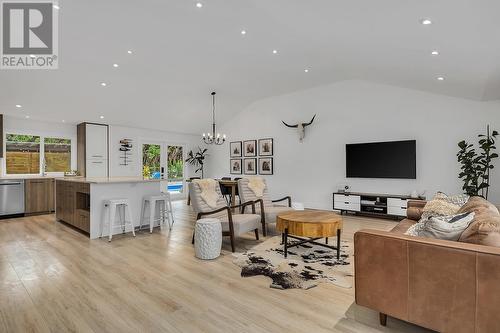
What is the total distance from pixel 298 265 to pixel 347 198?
3720 mm

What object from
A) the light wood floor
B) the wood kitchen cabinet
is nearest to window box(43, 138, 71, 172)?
the wood kitchen cabinet

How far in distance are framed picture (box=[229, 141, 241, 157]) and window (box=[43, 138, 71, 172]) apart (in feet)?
16.1

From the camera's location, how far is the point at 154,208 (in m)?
5.15

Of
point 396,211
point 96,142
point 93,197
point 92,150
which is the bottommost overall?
point 396,211

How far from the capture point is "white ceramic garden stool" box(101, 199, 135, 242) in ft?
14.7

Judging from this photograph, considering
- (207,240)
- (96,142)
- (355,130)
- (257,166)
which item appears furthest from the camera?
(257,166)

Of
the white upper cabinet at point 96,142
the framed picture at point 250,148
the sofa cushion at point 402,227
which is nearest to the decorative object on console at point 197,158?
the framed picture at point 250,148

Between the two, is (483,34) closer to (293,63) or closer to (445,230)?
(445,230)

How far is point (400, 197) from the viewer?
5793 mm

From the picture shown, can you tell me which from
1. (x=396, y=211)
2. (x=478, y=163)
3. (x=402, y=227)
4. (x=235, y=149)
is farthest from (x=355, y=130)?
(x=235, y=149)

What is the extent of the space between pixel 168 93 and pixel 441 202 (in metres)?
6.26

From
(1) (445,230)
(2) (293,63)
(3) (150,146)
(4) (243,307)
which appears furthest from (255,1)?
(3) (150,146)

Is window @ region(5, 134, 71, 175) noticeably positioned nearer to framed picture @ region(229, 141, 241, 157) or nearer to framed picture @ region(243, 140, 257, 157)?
framed picture @ region(229, 141, 241, 157)

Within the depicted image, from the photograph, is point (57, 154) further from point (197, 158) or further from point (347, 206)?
point (347, 206)
